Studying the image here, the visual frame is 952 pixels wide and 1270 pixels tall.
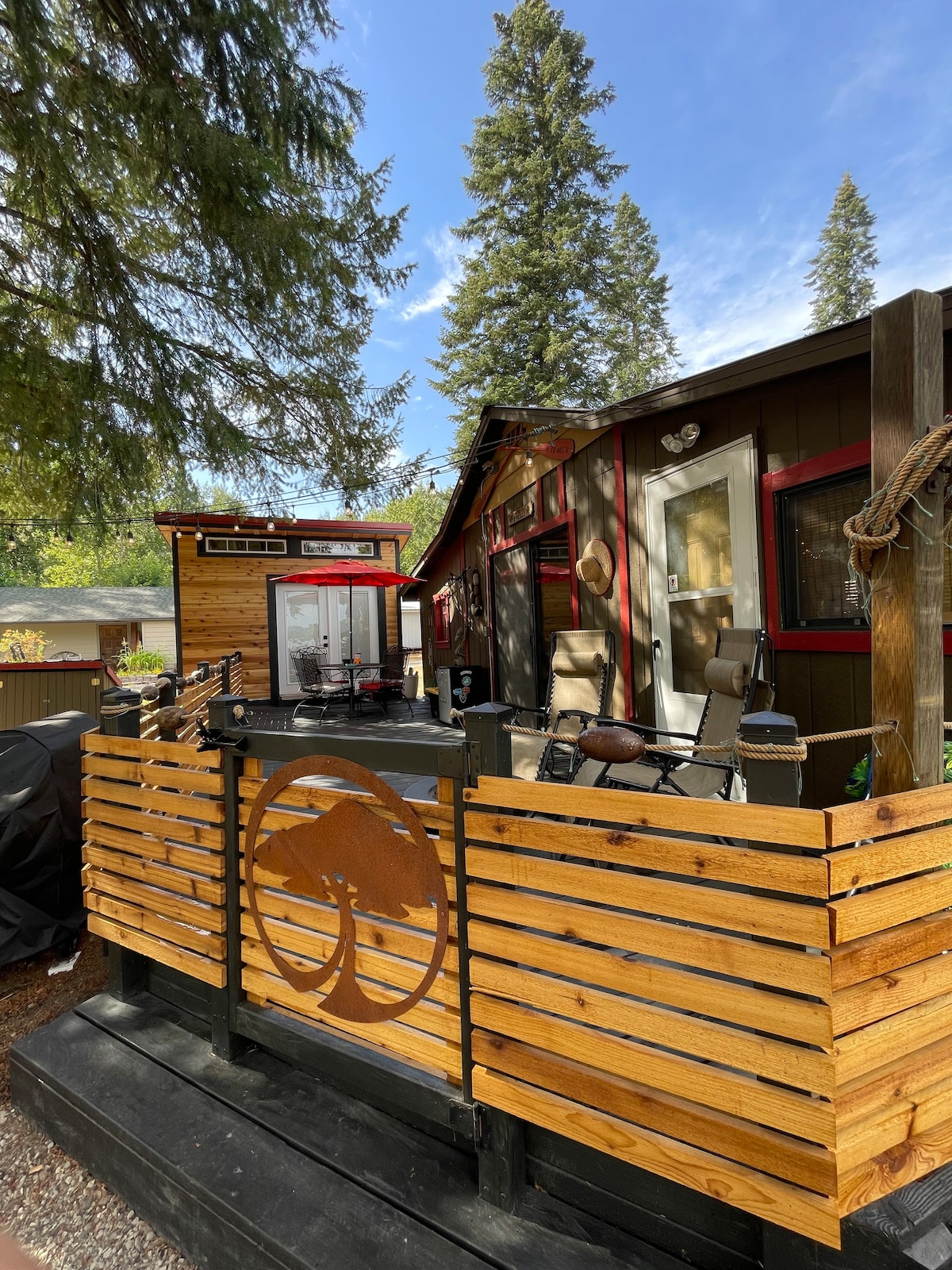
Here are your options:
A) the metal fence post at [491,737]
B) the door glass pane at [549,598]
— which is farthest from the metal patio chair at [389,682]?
the metal fence post at [491,737]

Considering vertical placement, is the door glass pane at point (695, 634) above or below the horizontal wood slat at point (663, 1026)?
above

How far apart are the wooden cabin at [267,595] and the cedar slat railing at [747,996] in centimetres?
904

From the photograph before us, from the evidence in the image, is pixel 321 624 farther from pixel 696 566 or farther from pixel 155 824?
pixel 155 824

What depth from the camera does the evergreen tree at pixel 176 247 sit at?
13.0 ft

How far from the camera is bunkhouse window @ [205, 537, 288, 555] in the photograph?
10.1m

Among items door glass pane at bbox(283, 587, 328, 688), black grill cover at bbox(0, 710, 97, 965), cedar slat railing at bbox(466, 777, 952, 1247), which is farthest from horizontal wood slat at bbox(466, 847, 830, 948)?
door glass pane at bbox(283, 587, 328, 688)

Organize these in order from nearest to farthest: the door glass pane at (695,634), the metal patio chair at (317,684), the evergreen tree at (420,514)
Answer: the door glass pane at (695,634) < the metal patio chair at (317,684) < the evergreen tree at (420,514)

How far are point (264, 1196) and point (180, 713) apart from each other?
170 cm

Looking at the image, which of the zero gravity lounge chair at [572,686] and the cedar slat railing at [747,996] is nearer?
the cedar slat railing at [747,996]

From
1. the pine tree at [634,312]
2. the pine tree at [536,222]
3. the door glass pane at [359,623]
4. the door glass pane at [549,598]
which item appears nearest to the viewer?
the door glass pane at [549,598]

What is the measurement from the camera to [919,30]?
50.2 ft

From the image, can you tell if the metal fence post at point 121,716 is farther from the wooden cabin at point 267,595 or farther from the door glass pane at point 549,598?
the wooden cabin at point 267,595

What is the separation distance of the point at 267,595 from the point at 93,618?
605 inches

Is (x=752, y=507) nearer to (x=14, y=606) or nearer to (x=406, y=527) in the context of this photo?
(x=406, y=527)
